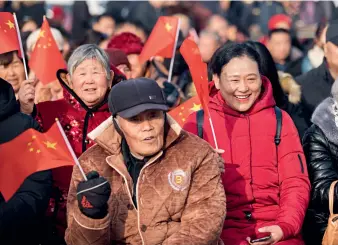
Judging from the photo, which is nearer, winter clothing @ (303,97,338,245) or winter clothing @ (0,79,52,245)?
winter clothing @ (0,79,52,245)

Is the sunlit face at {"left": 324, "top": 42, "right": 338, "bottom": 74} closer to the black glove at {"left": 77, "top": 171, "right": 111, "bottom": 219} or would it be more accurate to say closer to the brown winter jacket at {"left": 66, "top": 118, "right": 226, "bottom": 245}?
the brown winter jacket at {"left": 66, "top": 118, "right": 226, "bottom": 245}

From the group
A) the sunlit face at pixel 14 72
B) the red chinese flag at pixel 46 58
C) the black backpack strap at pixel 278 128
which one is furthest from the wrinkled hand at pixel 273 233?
the red chinese flag at pixel 46 58

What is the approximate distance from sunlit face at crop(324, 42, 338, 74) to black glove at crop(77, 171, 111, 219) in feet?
14.6

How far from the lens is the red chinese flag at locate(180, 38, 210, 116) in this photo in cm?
763

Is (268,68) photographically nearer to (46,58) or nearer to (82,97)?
(82,97)

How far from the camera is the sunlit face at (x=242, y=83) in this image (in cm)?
775

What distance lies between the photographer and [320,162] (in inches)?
313

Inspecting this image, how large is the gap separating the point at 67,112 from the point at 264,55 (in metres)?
1.76

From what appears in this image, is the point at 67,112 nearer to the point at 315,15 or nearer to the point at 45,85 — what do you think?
→ the point at 45,85

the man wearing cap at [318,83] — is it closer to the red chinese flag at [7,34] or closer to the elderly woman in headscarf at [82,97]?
the elderly woman in headscarf at [82,97]

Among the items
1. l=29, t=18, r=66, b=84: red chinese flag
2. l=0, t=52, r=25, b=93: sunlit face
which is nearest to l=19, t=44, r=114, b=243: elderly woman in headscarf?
l=0, t=52, r=25, b=93: sunlit face

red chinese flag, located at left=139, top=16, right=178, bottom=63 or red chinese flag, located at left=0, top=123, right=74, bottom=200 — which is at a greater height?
red chinese flag, located at left=139, top=16, right=178, bottom=63

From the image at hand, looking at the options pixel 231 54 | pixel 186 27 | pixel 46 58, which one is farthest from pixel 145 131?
pixel 186 27

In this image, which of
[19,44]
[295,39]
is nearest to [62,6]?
[295,39]
